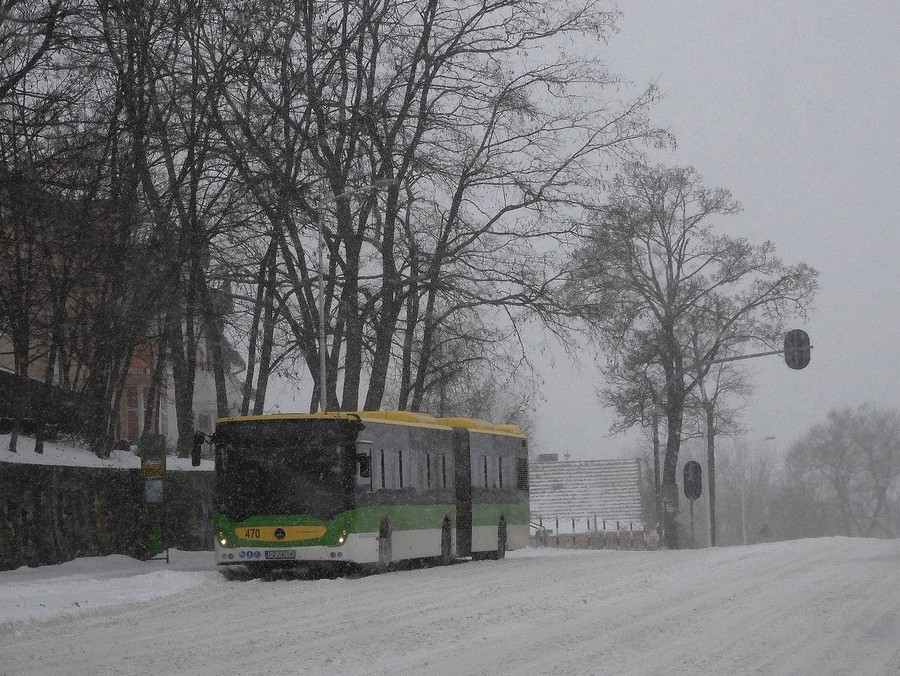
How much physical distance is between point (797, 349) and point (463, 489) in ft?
56.2

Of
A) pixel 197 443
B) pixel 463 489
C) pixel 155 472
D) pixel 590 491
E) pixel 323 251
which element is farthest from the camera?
pixel 590 491

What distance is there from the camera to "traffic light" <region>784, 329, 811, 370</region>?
45.4m

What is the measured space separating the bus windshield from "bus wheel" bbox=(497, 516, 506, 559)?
9.54 meters

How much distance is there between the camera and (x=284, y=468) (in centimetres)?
2545

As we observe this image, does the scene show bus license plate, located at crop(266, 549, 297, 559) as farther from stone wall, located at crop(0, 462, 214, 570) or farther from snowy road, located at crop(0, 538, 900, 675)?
stone wall, located at crop(0, 462, 214, 570)

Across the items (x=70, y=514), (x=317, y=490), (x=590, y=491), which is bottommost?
(x=70, y=514)

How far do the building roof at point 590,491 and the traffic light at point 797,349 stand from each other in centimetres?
3667

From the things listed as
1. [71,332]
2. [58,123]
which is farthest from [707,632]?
[71,332]

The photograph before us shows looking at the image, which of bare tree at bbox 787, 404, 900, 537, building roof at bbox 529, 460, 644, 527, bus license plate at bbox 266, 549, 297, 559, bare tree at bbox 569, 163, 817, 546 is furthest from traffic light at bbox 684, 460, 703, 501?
bare tree at bbox 787, 404, 900, 537

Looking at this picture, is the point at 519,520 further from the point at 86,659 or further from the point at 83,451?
the point at 86,659

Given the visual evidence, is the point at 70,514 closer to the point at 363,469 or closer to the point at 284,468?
the point at 284,468

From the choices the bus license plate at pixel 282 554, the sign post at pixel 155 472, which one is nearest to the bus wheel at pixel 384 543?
the bus license plate at pixel 282 554

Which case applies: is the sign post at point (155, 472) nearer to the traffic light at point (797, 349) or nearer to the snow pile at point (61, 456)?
the snow pile at point (61, 456)

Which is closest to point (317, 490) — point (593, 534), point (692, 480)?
point (692, 480)
